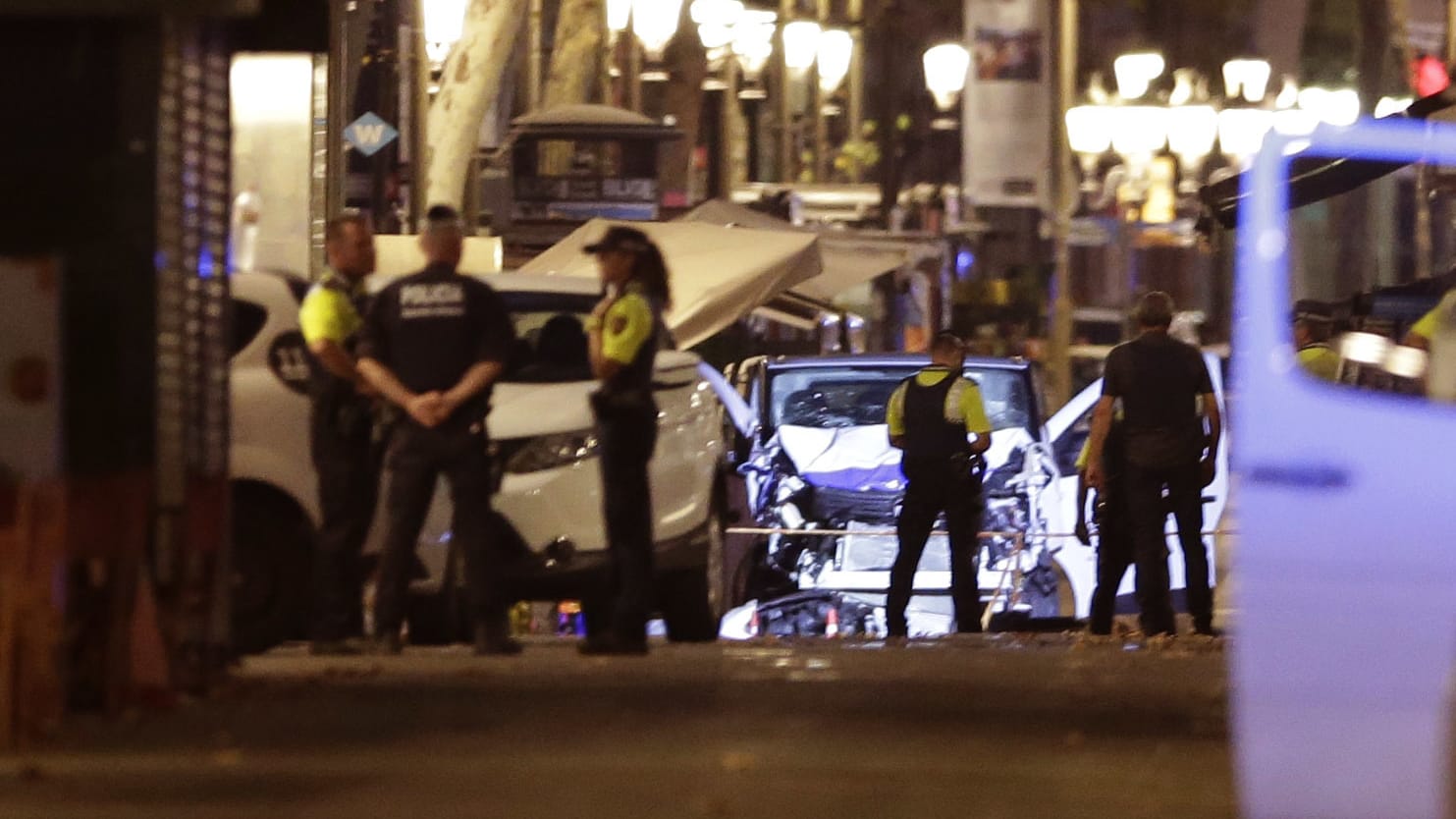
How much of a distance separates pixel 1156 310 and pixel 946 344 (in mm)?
1564

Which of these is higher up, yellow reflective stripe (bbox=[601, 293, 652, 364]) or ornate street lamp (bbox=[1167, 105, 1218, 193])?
ornate street lamp (bbox=[1167, 105, 1218, 193])

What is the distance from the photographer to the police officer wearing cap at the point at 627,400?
440 inches

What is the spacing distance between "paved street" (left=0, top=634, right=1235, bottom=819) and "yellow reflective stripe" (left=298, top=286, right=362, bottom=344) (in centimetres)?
136

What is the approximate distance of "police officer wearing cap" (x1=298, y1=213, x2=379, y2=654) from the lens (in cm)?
1119

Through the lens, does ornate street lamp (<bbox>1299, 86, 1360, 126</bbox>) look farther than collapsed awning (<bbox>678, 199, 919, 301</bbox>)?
Yes

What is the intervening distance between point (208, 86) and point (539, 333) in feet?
10.1

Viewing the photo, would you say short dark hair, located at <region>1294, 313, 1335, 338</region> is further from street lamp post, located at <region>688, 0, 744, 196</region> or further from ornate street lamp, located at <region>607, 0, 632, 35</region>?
ornate street lamp, located at <region>607, 0, 632, 35</region>

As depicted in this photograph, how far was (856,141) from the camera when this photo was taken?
186 ft

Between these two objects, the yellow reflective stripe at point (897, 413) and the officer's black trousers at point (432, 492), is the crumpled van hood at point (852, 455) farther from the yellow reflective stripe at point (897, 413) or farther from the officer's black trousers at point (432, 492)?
the officer's black trousers at point (432, 492)

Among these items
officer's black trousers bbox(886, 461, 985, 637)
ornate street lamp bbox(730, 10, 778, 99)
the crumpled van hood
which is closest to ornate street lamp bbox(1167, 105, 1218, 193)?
ornate street lamp bbox(730, 10, 778, 99)

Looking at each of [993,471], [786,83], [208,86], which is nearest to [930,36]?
[786,83]

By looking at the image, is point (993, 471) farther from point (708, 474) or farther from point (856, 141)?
point (856, 141)

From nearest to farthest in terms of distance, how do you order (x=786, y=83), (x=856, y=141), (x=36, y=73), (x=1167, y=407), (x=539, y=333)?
1. (x=36, y=73)
2. (x=539, y=333)
3. (x=1167, y=407)
4. (x=786, y=83)
5. (x=856, y=141)

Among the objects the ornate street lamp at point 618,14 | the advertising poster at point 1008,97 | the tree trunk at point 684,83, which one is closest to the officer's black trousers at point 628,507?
the advertising poster at point 1008,97
